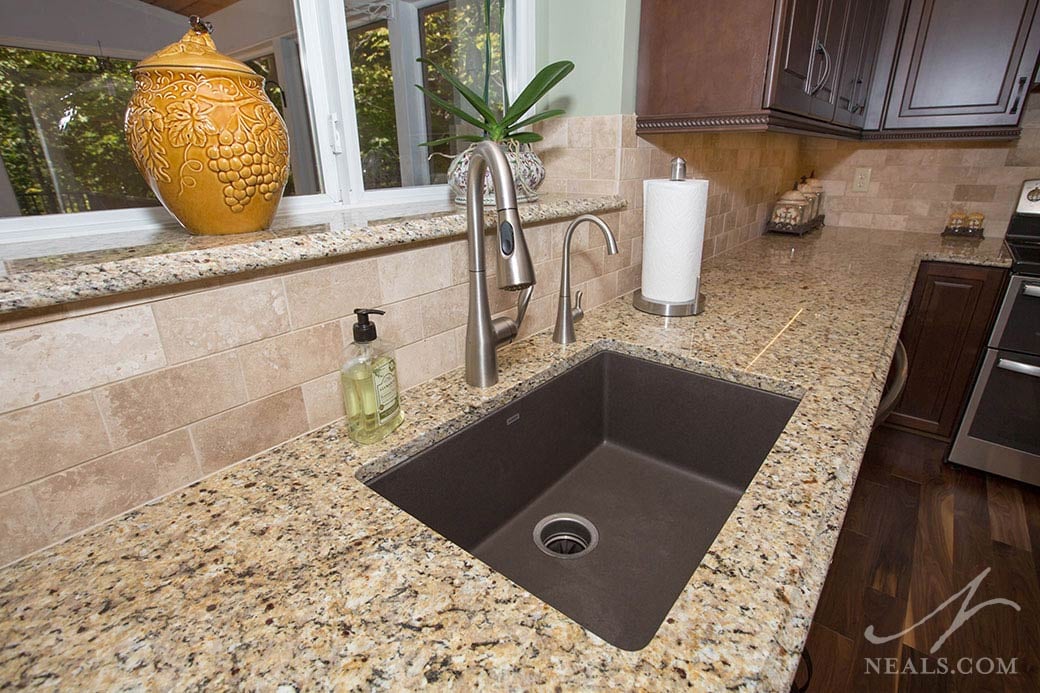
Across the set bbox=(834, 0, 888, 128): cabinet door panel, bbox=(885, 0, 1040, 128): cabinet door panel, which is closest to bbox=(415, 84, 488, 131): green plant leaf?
bbox=(834, 0, 888, 128): cabinet door panel

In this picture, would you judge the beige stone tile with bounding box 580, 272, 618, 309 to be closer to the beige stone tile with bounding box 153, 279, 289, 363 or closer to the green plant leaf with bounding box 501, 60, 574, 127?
the green plant leaf with bounding box 501, 60, 574, 127

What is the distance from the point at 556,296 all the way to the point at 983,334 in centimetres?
177

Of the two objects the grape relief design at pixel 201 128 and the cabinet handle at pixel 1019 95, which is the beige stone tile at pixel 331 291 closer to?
the grape relief design at pixel 201 128

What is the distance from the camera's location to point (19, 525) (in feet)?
1.76

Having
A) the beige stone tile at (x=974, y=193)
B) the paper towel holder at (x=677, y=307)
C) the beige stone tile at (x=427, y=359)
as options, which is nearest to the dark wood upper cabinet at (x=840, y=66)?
the beige stone tile at (x=974, y=193)

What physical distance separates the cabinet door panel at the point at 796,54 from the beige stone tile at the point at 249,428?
1210mm

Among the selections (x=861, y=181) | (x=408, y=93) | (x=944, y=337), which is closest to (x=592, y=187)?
(x=408, y=93)

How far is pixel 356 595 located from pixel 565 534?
537mm

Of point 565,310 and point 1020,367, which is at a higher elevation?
point 565,310

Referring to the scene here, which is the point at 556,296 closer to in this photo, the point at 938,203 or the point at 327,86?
the point at 327,86

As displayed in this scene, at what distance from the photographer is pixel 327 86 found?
971 mm

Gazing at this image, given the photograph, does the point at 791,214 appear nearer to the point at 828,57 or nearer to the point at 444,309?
the point at 828,57

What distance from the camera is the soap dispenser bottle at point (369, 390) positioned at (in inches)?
28.8

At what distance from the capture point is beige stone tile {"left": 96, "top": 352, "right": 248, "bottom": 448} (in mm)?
578
